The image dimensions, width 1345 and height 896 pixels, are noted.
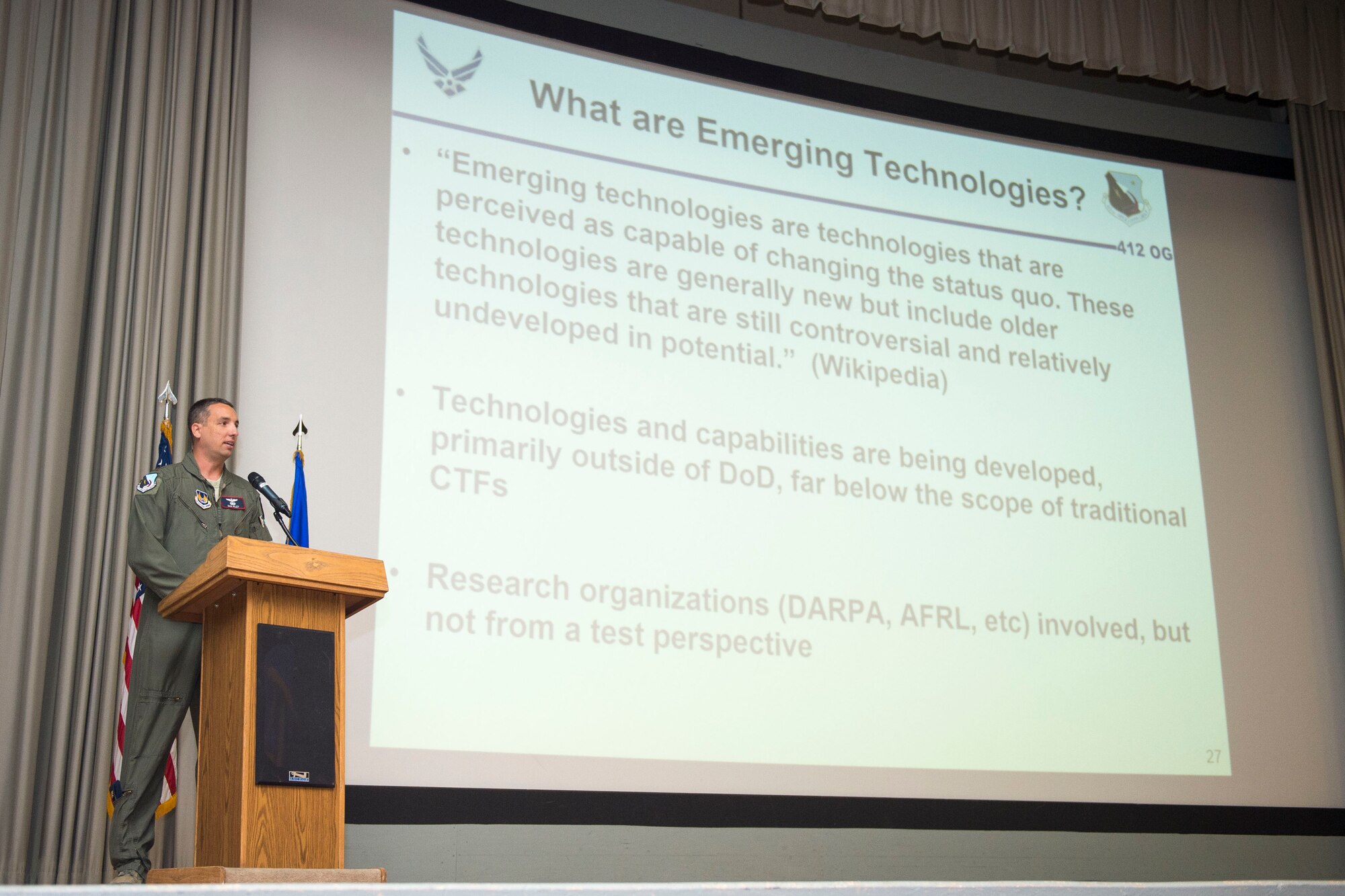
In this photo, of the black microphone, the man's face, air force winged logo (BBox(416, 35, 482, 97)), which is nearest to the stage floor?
the black microphone

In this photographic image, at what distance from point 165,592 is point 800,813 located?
1.94 metres

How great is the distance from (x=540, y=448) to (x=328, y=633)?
4.27 ft

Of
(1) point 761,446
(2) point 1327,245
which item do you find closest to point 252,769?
(1) point 761,446

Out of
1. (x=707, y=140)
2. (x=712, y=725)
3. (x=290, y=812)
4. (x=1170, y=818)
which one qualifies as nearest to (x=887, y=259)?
(x=707, y=140)

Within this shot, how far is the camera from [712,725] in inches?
143

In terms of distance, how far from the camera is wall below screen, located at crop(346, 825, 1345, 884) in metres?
Answer: 3.33

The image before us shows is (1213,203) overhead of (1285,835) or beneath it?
overhead

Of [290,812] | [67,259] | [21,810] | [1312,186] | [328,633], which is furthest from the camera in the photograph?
[1312,186]

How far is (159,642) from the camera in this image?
2.76m

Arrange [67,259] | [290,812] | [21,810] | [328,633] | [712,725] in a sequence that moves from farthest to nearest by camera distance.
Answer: [712,725] → [67,259] → [21,810] → [328,633] → [290,812]

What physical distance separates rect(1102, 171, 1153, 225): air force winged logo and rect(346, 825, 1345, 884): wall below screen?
90.0 inches

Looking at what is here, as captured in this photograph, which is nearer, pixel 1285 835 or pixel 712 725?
pixel 712 725

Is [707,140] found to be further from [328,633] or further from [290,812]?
[290,812]

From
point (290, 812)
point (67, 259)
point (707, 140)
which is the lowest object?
point (290, 812)
